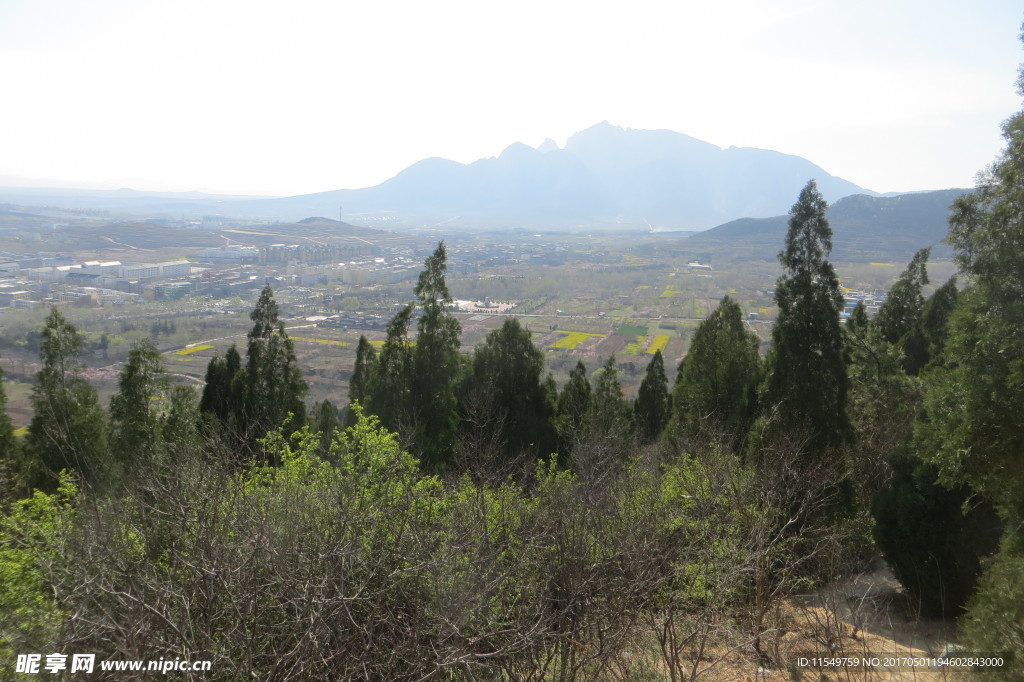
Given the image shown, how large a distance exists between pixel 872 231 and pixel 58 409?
246ft

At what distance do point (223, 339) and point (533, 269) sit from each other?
3810 centimetres

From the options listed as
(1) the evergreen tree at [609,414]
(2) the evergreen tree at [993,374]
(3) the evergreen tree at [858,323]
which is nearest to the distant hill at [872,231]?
(3) the evergreen tree at [858,323]

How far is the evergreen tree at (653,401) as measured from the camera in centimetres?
1698

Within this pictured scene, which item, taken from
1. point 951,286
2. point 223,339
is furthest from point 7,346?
point 951,286

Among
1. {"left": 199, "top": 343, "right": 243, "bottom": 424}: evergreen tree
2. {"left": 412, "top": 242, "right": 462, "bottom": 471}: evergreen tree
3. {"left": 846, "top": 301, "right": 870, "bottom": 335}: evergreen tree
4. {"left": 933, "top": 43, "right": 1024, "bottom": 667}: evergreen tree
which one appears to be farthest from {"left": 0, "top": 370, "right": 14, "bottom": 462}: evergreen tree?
{"left": 846, "top": 301, "right": 870, "bottom": 335}: evergreen tree

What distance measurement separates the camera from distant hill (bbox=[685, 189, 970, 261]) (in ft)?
195

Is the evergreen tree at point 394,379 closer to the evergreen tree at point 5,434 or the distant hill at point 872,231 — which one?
the evergreen tree at point 5,434

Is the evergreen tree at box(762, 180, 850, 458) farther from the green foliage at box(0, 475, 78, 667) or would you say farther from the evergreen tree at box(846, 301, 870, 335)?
the green foliage at box(0, 475, 78, 667)

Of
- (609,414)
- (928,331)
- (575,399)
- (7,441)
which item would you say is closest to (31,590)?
(7,441)

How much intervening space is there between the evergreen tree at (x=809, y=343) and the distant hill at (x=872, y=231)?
5418 cm

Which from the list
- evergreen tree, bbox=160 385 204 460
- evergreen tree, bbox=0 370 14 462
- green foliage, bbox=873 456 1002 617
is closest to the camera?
green foliage, bbox=873 456 1002 617

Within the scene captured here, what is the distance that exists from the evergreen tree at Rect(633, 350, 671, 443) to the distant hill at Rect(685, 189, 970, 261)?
4933cm

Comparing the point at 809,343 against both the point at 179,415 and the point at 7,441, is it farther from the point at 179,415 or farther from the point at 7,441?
the point at 7,441

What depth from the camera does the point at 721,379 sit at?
13.2 metres
